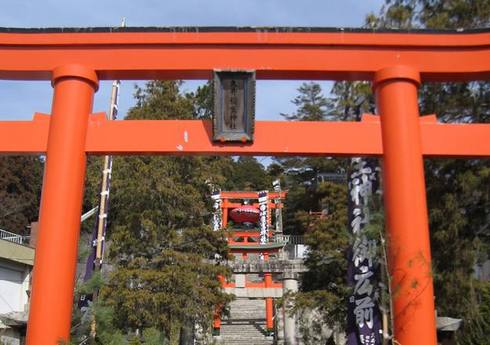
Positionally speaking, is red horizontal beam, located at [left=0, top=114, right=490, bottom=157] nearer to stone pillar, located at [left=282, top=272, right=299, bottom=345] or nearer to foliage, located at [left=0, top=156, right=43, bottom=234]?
stone pillar, located at [left=282, top=272, right=299, bottom=345]

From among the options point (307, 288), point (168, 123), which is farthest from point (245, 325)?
point (168, 123)

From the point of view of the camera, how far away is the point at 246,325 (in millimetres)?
25922

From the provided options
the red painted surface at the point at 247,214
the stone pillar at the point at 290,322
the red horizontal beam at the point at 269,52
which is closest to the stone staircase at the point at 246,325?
the red painted surface at the point at 247,214

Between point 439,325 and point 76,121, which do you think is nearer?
point 76,121

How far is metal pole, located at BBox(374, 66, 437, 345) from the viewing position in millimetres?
5688

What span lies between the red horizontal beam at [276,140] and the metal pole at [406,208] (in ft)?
0.84

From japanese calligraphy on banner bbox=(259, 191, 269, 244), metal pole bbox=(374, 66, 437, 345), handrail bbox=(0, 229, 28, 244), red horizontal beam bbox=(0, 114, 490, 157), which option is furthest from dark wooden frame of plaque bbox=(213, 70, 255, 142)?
japanese calligraphy on banner bbox=(259, 191, 269, 244)

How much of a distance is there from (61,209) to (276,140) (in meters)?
2.40

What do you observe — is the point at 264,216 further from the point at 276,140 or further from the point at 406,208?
the point at 406,208

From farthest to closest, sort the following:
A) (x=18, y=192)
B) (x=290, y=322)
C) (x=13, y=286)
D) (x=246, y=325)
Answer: (x=18, y=192) < (x=246, y=325) < (x=13, y=286) < (x=290, y=322)

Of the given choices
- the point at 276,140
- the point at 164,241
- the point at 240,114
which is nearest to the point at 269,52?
the point at 240,114

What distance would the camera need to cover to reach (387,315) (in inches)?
240

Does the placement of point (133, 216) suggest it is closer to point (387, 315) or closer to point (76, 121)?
point (76, 121)

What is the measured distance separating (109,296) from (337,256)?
16.4ft
